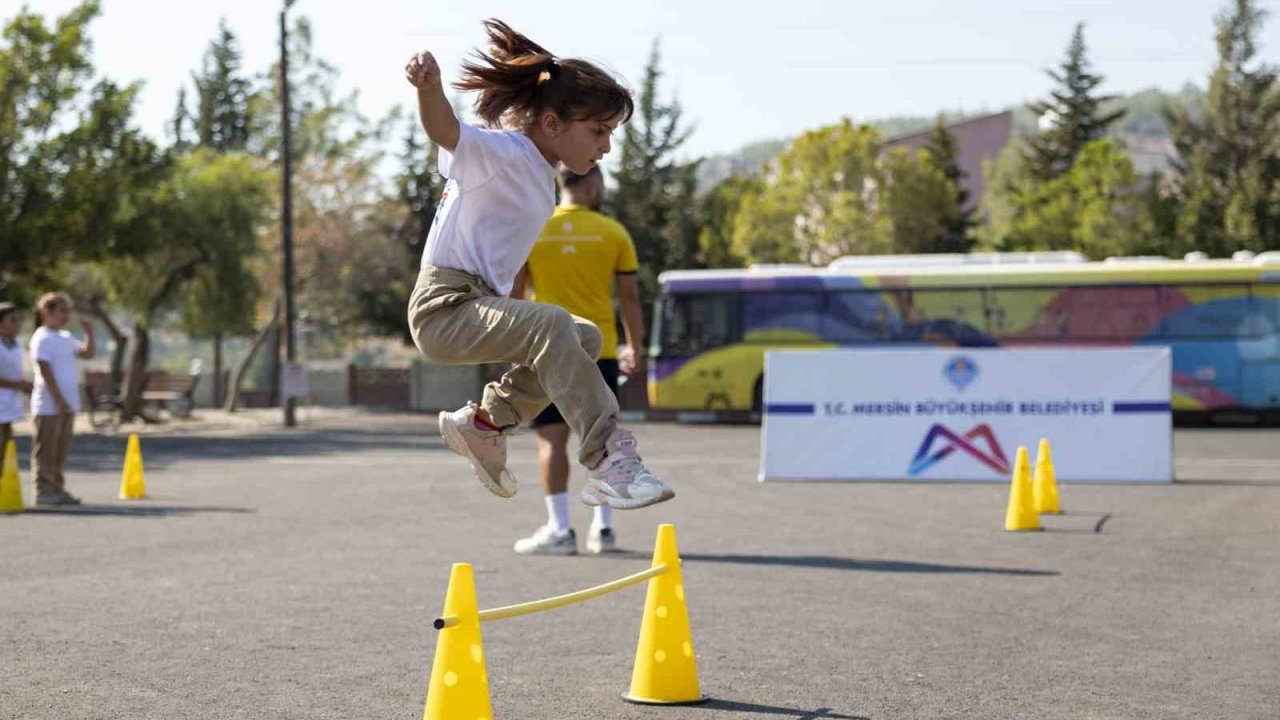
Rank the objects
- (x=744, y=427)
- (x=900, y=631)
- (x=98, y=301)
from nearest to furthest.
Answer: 1. (x=900, y=631)
2. (x=744, y=427)
3. (x=98, y=301)

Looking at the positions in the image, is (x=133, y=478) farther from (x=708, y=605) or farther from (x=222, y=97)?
(x=222, y=97)

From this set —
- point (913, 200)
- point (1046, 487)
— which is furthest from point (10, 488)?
point (913, 200)

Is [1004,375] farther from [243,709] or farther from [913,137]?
[913,137]

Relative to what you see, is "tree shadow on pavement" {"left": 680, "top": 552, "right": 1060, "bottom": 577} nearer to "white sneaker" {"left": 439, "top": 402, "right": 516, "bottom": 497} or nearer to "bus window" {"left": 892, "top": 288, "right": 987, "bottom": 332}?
"white sneaker" {"left": 439, "top": 402, "right": 516, "bottom": 497}

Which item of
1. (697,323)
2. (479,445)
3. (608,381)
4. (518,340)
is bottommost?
(479,445)

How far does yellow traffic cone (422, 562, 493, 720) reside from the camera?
4.83 m

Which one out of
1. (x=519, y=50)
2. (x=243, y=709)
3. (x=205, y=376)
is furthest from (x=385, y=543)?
(x=205, y=376)

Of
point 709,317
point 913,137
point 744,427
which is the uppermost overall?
point 913,137

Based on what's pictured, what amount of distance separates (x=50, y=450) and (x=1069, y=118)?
61953 mm

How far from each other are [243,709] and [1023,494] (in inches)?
302

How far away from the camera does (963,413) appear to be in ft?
53.9

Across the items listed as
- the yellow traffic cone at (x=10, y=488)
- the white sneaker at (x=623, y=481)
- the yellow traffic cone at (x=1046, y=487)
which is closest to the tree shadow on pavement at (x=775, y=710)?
the white sneaker at (x=623, y=481)

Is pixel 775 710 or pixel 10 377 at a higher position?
pixel 10 377

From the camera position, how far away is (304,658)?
6.78 meters
